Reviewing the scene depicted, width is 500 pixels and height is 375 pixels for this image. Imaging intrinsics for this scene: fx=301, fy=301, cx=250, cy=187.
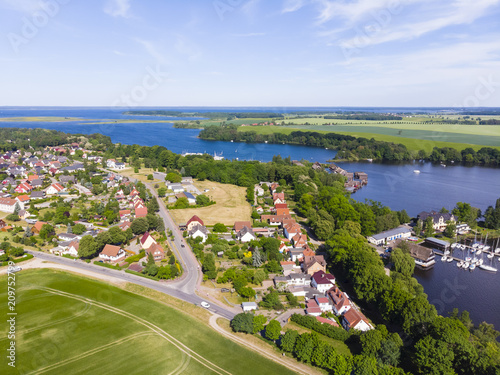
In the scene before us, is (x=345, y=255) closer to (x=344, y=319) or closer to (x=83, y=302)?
(x=344, y=319)

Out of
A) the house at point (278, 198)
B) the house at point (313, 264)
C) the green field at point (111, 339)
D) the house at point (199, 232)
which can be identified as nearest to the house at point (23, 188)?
the green field at point (111, 339)

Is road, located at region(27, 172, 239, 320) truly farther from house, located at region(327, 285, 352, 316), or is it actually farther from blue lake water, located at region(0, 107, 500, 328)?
blue lake water, located at region(0, 107, 500, 328)

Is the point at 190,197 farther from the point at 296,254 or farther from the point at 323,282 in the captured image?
the point at 323,282

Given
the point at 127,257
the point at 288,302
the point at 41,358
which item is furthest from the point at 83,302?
the point at 288,302

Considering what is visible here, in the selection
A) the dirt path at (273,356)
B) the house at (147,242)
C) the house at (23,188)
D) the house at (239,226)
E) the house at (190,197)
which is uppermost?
the house at (23,188)

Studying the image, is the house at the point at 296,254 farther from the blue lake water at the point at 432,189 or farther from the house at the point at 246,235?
the blue lake water at the point at 432,189

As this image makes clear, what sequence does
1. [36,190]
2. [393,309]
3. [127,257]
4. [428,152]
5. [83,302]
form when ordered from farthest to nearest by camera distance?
[428,152]
[36,190]
[127,257]
[83,302]
[393,309]
